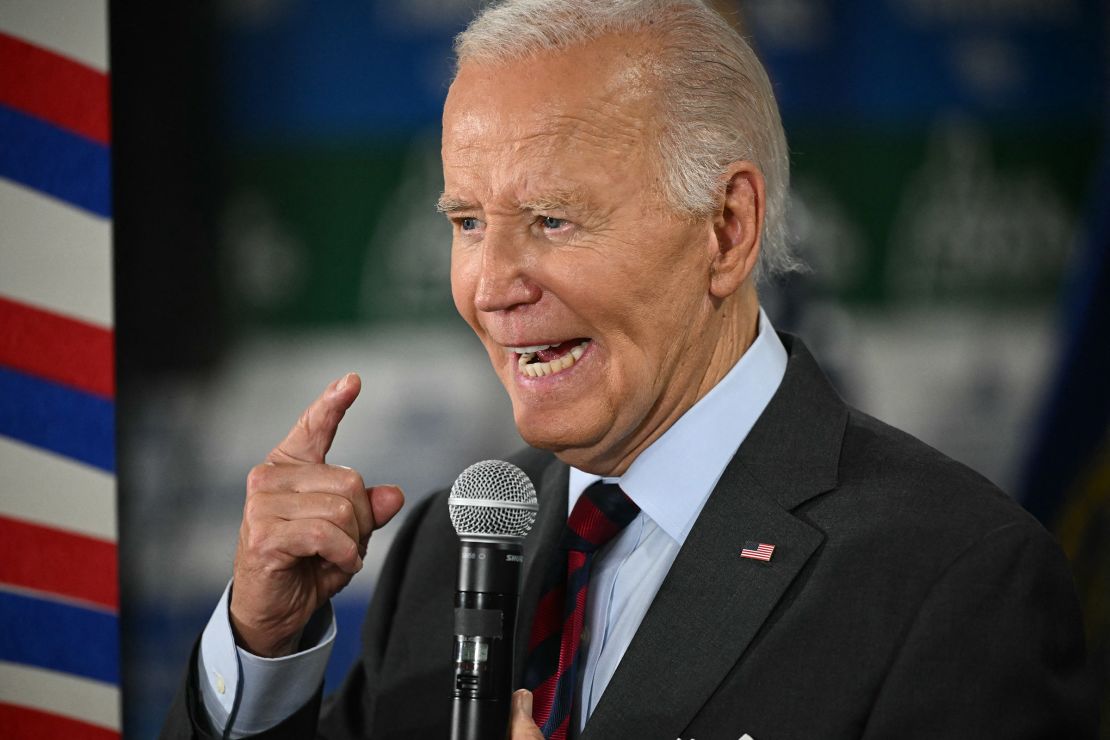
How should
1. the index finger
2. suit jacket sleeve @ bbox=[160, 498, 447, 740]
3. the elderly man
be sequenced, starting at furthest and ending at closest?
suit jacket sleeve @ bbox=[160, 498, 447, 740]
the index finger
the elderly man

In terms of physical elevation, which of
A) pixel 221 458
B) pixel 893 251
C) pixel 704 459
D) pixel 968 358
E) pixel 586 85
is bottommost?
pixel 221 458

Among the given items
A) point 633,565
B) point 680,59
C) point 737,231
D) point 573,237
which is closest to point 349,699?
point 633,565

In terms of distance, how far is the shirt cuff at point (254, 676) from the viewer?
1.86 m

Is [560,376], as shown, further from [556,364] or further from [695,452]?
[695,452]

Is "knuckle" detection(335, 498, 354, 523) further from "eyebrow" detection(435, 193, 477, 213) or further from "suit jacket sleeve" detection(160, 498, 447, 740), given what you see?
"eyebrow" detection(435, 193, 477, 213)

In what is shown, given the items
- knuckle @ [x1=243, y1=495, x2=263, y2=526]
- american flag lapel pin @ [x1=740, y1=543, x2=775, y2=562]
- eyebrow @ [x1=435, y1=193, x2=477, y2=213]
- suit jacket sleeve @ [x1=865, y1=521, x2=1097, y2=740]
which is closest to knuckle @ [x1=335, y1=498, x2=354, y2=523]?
knuckle @ [x1=243, y1=495, x2=263, y2=526]

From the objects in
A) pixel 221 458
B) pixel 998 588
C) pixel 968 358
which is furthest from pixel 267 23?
pixel 998 588

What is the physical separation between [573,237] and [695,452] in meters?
0.39

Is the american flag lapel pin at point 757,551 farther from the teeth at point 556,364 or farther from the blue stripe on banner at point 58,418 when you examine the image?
the blue stripe on banner at point 58,418

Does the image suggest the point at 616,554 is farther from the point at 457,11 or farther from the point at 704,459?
the point at 457,11

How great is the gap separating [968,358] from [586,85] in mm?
2340

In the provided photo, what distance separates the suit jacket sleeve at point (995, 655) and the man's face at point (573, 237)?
0.53m

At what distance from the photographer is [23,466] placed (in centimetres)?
188

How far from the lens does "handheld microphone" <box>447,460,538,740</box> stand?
1.46m
